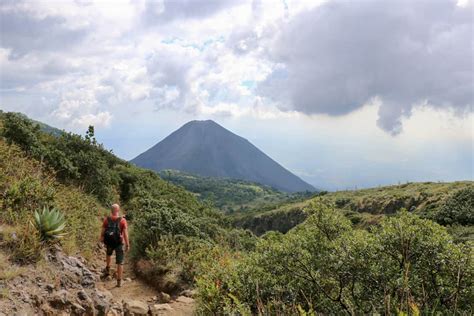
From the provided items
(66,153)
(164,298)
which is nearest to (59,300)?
(164,298)

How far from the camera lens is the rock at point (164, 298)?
30.0ft

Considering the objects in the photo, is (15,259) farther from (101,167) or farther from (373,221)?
(373,221)

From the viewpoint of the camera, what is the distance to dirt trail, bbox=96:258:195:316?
8.09 metres

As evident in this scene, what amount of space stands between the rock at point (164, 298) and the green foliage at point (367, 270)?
109 inches

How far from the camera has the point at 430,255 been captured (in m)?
5.31

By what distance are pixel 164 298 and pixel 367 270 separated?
227 inches

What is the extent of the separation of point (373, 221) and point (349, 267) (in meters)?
38.8

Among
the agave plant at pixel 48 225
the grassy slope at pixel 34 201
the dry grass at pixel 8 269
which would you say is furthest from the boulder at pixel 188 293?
the dry grass at pixel 8 269

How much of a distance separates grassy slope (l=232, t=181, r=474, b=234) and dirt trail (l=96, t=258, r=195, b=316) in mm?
14062

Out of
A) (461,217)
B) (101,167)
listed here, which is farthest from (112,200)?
(461,217)

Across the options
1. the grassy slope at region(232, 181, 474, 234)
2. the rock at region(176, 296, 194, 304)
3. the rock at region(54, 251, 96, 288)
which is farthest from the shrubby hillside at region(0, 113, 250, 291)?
the grassy slope at region(232, 181, 474, 234)

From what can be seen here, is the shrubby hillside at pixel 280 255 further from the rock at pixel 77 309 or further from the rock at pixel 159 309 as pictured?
the rock at pixel 77 309

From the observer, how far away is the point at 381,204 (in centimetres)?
5166

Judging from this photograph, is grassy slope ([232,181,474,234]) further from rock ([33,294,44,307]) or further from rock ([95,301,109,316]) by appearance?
rock ([33,294,44,307])
